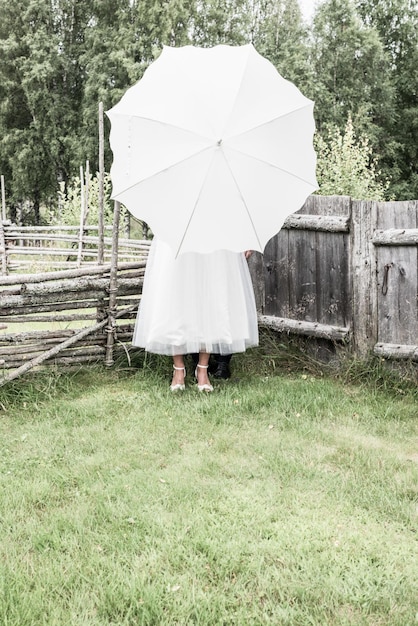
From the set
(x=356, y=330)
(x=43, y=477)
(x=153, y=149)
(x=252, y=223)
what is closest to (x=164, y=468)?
(x=43, y=477)

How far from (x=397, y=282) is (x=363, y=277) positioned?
30 cm

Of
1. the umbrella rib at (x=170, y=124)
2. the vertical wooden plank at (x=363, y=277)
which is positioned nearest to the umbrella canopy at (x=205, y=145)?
the umbrella rib at (x=170, y=124)

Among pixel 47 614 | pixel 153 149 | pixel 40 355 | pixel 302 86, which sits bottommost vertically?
pixel 47 614

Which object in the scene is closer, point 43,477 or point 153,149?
point 43,477

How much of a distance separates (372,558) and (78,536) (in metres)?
1.35

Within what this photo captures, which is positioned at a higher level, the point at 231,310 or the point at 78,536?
the point at 231,310

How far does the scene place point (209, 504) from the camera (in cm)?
317

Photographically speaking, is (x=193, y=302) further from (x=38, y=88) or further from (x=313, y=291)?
(x=38, y=88)

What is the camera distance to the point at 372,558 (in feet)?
9.00

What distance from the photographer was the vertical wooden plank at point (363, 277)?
17.2 ft

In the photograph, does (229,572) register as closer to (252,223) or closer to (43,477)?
(43,477)

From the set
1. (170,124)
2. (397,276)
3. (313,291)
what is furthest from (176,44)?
(170,124)

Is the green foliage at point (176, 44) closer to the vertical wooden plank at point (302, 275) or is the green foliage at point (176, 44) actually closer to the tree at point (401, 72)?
the tree at point (401, 72)

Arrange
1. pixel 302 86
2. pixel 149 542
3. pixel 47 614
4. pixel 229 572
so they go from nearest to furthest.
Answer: pixel 47 614 < pixel 229 572 < pixel 149 542 < pixel 302 86
